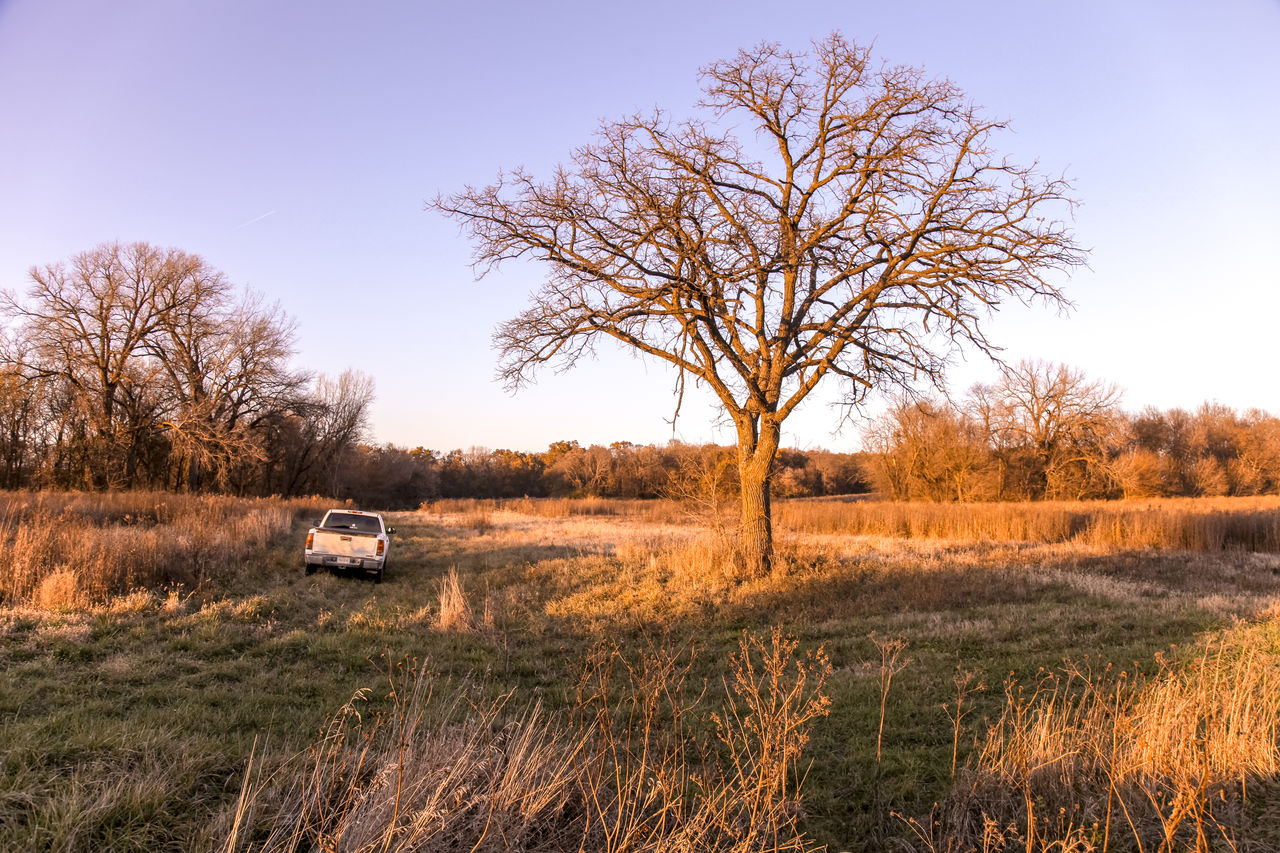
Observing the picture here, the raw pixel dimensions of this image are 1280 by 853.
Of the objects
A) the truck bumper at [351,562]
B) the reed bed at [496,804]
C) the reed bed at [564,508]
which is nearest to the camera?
the reed bed at [496,804]

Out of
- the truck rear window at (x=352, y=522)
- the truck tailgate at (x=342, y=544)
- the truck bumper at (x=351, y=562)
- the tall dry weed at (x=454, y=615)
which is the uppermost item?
the truck rear window at (x=352, y=522)

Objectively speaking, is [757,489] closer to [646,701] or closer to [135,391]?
[646,701]

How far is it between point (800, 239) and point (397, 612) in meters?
10.1

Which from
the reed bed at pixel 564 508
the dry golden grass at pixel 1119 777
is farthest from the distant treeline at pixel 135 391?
the dry golden grass at pixel 1119 777

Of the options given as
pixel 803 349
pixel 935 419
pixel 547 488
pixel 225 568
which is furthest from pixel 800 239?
pixel 547 488

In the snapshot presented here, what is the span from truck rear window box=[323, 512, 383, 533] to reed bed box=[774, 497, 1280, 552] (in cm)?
1345

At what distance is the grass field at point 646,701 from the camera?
3.52m

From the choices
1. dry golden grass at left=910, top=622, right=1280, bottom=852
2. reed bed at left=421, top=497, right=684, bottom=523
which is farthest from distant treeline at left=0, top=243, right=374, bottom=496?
dry golden grass at left=910, top=622, right=1280, bottom=852

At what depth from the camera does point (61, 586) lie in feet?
31.6

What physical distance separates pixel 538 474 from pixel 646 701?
6707 cm

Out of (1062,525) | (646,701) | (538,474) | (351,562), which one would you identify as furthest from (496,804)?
(538,474)

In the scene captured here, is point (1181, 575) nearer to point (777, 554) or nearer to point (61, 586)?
point (777, 554)

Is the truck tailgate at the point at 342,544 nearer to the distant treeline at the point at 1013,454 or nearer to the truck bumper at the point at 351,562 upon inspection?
the truck bumper at the point at 351,562

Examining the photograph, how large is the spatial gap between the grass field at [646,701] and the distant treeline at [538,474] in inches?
1285
